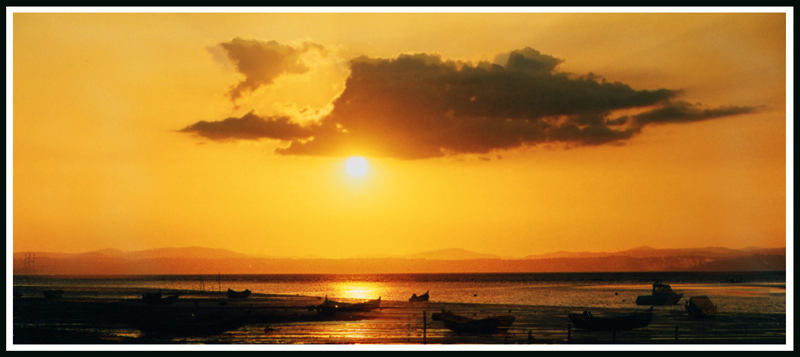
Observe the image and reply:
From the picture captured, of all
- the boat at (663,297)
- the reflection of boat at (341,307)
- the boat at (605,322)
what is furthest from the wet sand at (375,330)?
the boat at (663,297)

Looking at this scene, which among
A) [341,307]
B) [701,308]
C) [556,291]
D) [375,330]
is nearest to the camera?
[375,330]

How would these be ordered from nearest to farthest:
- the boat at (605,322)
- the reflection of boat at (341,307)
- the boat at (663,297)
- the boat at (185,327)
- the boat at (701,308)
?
the boat at (185,327) → the boat at (605,322) → the boat at (701,308) → the reflection of boat at (341,307) → the boat at (663,297)

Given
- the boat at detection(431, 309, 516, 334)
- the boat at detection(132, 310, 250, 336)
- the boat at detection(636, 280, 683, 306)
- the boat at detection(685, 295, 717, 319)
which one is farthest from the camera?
the boat at detection(636, 280, 683, 306)

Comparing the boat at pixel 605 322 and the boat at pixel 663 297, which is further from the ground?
the boat at pixel 605 322

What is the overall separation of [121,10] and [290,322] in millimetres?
17654

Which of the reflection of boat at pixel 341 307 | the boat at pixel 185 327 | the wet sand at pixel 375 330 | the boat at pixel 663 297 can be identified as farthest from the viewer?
the boat at pixel 663 297

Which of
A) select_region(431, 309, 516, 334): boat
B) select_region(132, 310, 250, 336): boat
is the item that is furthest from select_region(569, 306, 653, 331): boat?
select_region(132, 310, 250, 336): boat

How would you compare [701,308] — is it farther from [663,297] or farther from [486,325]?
[486,325]

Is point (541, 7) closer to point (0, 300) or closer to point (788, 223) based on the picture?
point (788, 223)

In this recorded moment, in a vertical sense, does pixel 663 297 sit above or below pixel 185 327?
below

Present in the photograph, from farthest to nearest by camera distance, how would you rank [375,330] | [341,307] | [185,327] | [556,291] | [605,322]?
[556,291]
[341,307]
[375,330]
[605,322]
[185,327]

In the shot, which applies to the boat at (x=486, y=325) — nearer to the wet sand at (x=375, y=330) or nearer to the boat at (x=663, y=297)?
the wet sand at (x=375, y=330)

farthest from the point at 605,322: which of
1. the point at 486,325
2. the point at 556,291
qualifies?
the point at 556,291

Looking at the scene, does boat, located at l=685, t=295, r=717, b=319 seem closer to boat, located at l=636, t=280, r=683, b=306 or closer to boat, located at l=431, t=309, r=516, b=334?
boat, located at l=636, t=280, r=683, b=306
